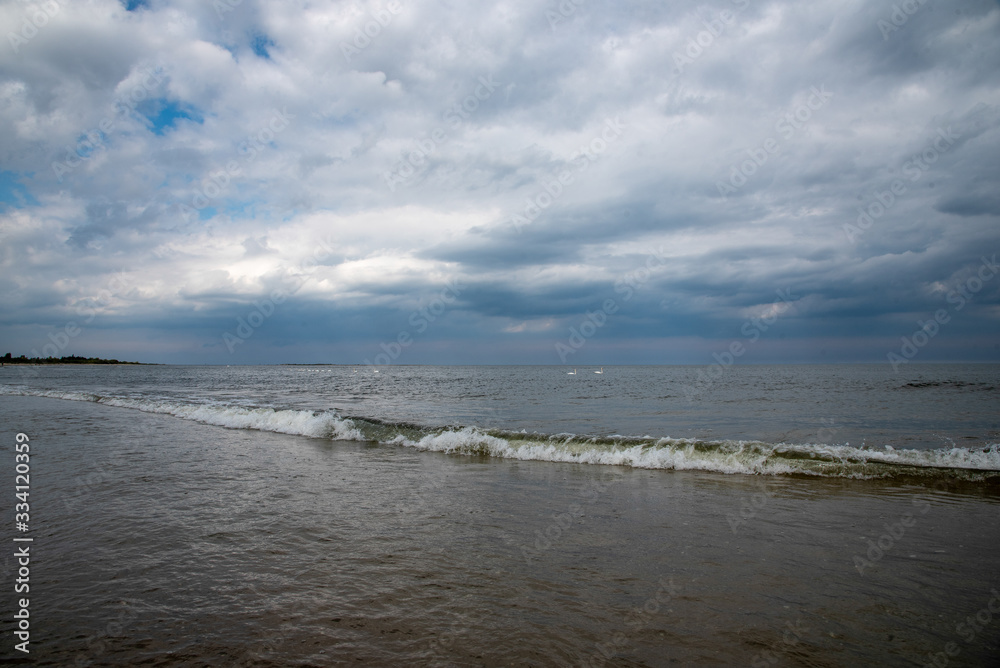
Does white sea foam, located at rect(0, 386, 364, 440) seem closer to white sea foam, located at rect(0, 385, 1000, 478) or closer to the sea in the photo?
white sea foam, located at rect(0, 385, 1000, 478)

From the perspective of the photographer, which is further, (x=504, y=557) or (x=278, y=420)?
(x=278, y=420)

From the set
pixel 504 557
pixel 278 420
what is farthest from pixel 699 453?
pixel 278 420

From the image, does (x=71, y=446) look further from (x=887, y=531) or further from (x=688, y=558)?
(x=887, y=531)

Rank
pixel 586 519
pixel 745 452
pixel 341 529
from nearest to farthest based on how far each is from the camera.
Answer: pixel 341 529 < pixel 586 519 < pixel 745 452

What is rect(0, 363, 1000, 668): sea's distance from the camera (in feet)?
14.1

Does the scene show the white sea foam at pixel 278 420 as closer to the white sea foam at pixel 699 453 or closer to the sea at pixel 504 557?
the white sea foam at pixel 699 453

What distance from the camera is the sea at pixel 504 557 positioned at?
4293 millimetres

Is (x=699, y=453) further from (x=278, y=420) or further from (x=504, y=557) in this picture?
(x=278, y=420)

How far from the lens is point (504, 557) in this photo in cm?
631

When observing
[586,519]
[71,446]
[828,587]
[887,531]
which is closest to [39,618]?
[586,519]

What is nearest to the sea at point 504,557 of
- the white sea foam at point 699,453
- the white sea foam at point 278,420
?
the white sea foam at point 699,453

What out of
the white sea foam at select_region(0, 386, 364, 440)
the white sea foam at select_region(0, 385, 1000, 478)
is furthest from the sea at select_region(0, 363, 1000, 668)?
the white sea foam at select_region(0, 386, 364, 440)

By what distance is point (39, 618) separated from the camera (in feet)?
14.9

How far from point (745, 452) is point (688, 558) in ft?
27.2
